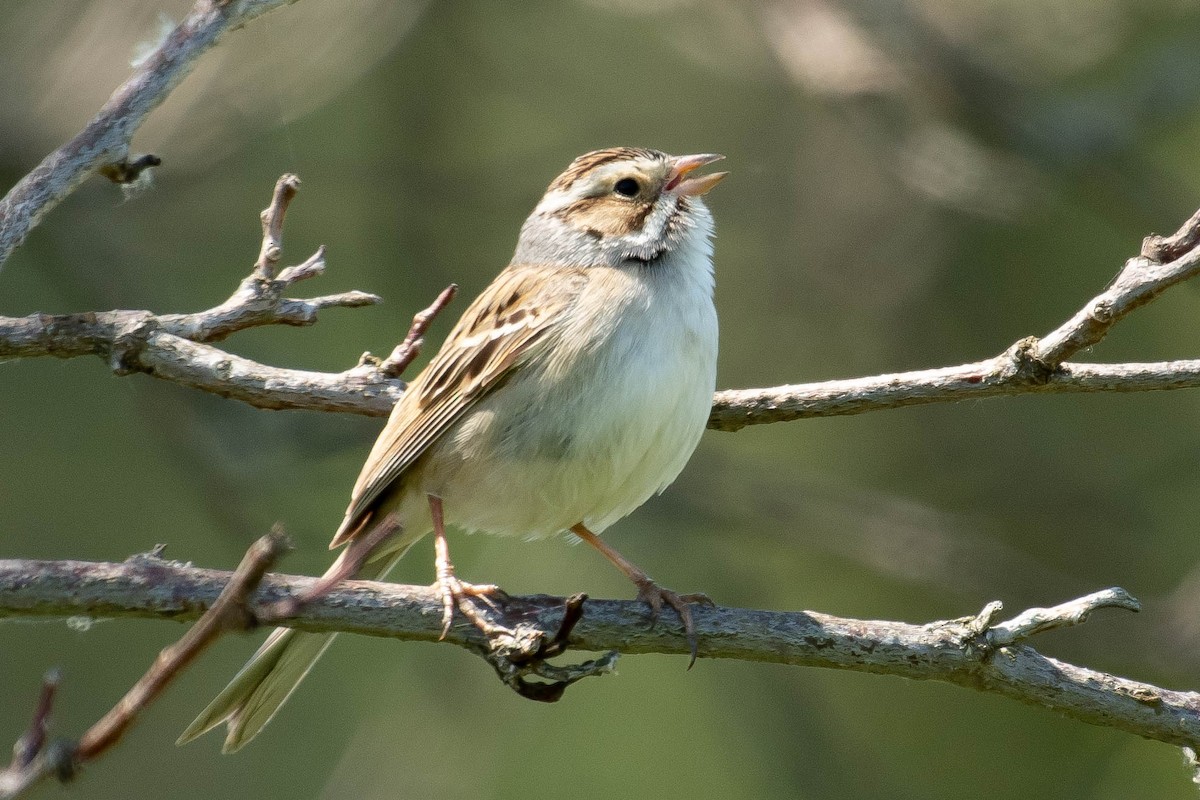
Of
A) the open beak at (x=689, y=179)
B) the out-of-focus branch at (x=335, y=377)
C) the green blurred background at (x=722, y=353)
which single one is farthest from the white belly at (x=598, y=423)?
the green blurred background at (x=722, y=353)

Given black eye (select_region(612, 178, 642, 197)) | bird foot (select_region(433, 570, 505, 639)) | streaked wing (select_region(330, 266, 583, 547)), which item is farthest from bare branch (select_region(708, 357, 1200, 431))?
black eye (select_region(612, 178, 642, 197))

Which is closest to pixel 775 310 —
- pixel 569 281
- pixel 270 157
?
pixel 270 157

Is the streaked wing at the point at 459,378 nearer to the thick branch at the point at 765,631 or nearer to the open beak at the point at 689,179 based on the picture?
the open beak at the point at 689,179

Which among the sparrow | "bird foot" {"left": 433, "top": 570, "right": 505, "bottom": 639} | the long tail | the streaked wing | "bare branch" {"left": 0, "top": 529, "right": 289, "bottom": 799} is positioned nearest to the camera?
"bare branch" {"left": 0, "top": 529, "right": 289, "bottom": 799}

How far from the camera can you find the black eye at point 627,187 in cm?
A: 427

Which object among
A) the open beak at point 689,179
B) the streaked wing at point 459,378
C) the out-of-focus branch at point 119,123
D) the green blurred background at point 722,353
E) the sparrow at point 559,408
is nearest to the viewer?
the out-of-focus branch at point 119,123

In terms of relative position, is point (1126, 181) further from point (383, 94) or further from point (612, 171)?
point (383, 94)

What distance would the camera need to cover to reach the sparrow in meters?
3.55

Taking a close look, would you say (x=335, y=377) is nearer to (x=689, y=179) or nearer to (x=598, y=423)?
(x=598, y=423)

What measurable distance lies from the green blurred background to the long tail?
2.15 metres

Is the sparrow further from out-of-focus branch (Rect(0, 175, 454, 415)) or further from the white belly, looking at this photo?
out-of-focus branch (Rect(0, 175, 454, 415))

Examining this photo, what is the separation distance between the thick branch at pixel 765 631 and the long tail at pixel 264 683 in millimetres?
547

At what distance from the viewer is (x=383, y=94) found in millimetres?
7492

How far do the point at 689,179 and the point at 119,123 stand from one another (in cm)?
200
